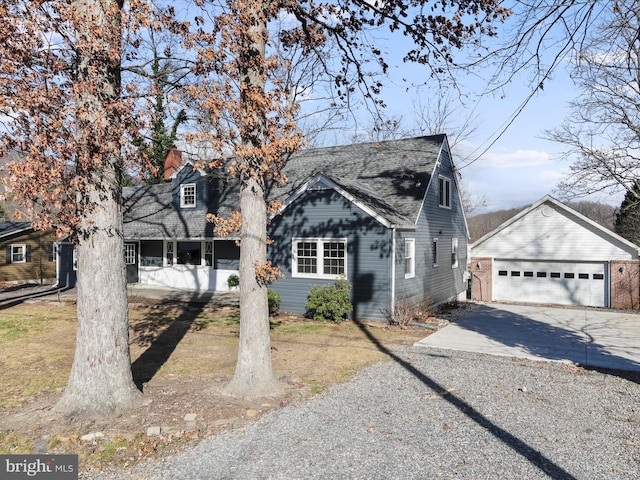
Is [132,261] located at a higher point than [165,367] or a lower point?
higher

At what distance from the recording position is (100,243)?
251 inches

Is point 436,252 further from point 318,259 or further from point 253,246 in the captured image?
point 253,246

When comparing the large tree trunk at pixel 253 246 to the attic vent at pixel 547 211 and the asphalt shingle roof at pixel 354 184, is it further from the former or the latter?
the attic vent at pixel 547 211

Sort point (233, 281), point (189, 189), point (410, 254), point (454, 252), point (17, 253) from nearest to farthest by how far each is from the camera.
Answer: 1. point (410, 254)
2. point (233, 281)
3. point (454, 252)
4. point (189, 189)
5. point (17, 253)

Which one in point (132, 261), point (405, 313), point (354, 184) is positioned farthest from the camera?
point (132, 261)

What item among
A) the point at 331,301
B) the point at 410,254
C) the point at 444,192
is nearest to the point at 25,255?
the point at 331,301

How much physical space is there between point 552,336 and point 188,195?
17.6 metres

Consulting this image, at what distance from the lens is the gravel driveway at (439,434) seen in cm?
483

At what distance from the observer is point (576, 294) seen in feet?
65.0

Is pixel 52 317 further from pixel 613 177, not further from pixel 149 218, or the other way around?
pixel 613 177

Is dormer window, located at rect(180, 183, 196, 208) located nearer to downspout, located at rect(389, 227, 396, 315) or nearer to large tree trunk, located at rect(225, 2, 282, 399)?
downspout, located at rect(389, 227, 396, 315)

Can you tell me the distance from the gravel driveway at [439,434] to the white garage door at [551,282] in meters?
12.3

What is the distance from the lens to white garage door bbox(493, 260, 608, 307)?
1948 centimetres

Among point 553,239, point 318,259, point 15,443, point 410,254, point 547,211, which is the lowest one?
point 15,443
